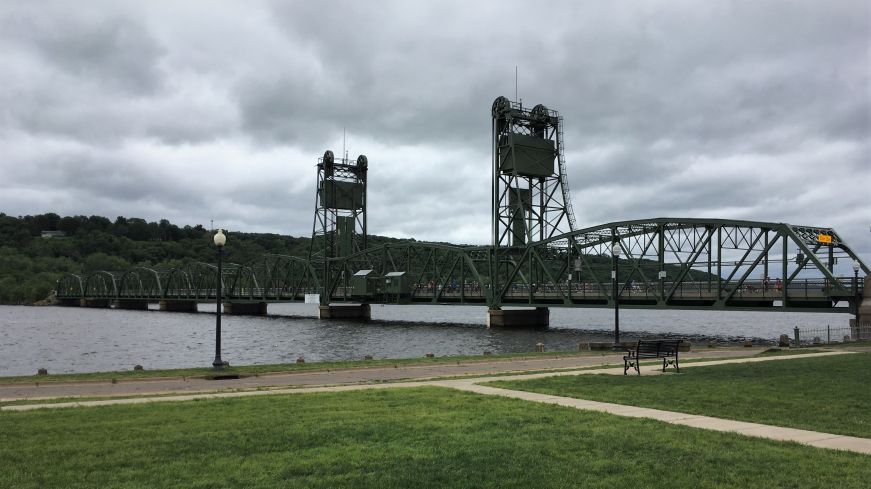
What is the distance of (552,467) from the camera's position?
385 inches

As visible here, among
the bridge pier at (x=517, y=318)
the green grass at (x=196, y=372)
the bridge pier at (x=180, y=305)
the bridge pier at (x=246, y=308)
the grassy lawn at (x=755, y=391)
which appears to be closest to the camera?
the grassy lawn at (x=755, y=391)

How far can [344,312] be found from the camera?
448 feet

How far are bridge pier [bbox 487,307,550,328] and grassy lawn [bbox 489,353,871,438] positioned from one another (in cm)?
7452

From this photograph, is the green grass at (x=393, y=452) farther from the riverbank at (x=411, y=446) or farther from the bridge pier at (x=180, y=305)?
the bridge pier at (x=180, y=305)

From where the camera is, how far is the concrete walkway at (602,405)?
1148cm

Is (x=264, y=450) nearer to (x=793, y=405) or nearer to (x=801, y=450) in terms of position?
(x=801, y=450)

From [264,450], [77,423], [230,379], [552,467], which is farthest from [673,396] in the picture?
[230,379]

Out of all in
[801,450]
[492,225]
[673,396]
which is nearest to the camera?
[801,450]

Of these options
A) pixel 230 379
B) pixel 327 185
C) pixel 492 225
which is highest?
pixel 327 185

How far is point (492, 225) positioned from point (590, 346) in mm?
73641

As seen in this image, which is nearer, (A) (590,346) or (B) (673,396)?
(B) (673,396)

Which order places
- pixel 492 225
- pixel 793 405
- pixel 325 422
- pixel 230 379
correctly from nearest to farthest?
pixel 325 422, pixel 793 405, pixel 230 379, pixel 492 225

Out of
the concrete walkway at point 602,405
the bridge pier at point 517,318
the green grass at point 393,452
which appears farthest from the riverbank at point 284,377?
the bridge pier at point 517,318

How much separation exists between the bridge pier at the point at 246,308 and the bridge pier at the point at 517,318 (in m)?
83.0
